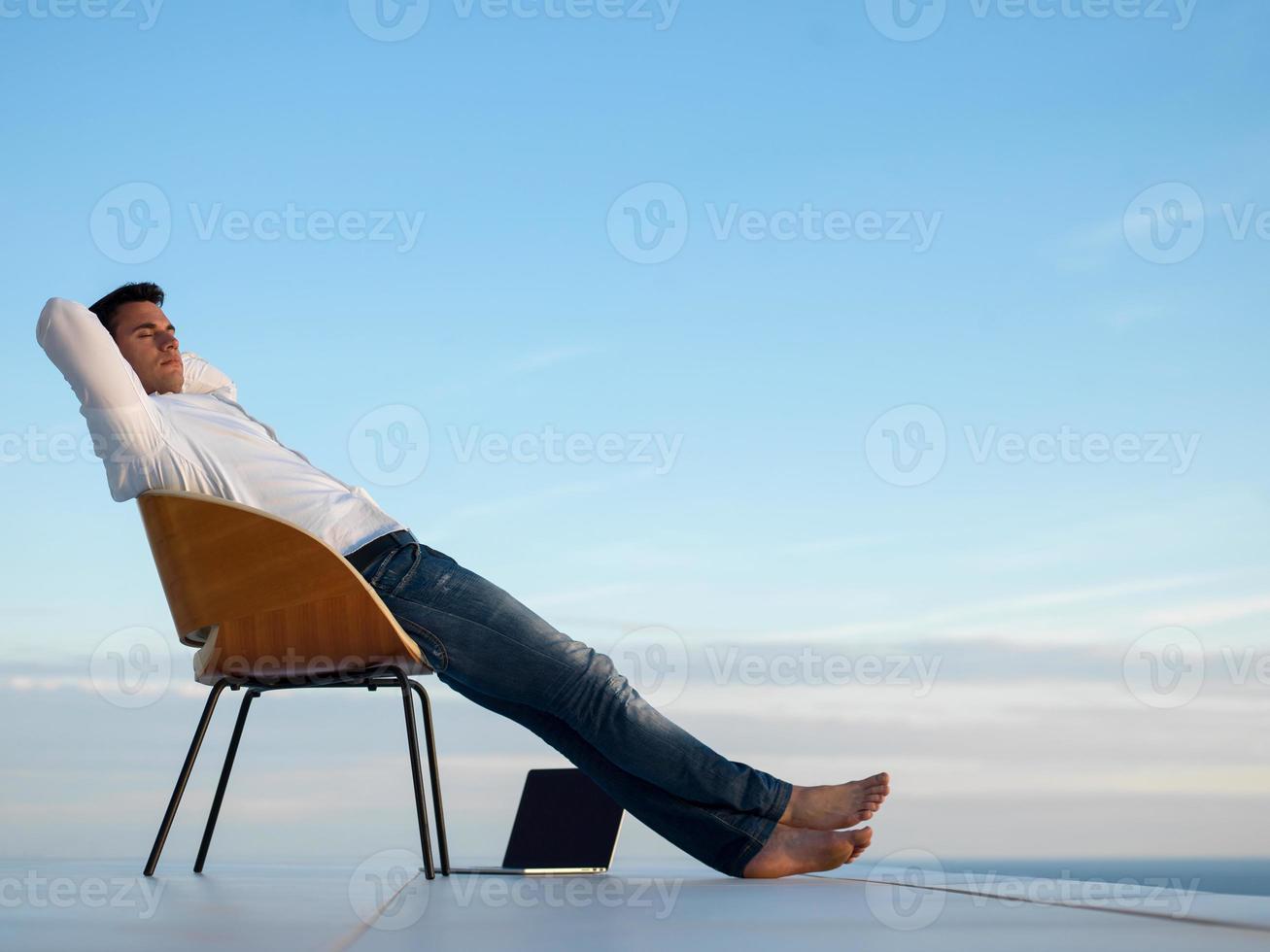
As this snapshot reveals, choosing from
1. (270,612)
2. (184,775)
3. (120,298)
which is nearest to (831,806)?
(270,612)

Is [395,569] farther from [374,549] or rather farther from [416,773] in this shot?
[416,773]

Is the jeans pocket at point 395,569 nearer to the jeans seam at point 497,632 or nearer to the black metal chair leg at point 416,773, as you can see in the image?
the jeans seam at point 497,632

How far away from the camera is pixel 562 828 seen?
2430mm

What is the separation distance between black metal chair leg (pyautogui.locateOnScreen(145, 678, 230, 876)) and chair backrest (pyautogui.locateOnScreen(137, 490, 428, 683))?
0.04 metres

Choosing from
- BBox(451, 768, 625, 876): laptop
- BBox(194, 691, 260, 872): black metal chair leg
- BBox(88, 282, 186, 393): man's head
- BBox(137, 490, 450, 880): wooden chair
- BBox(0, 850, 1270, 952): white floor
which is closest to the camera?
BBox(0, 850, 1270, 952): white floor

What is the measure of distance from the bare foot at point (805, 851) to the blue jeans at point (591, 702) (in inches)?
0.8

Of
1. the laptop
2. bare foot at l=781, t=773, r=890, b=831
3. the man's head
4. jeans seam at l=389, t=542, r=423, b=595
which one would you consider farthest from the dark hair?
bare foot at l=781, t=773, r=890, b=831

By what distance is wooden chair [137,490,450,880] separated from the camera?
197cm

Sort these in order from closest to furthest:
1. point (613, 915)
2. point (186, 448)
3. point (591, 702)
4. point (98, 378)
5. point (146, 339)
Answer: point (613, 915) < point (98, 378) < point (591, 702) < point (186, 448) < point (146, 339)

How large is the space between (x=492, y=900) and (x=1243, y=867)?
112 ft

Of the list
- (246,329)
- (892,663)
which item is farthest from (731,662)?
(246,329)

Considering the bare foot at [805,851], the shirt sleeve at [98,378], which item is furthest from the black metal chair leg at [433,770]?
the shirt sleeve at [98,378]

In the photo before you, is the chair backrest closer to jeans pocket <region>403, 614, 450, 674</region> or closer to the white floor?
jeans pocket <region>403, 614, 450, 674</region>

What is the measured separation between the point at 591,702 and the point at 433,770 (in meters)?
0.32
